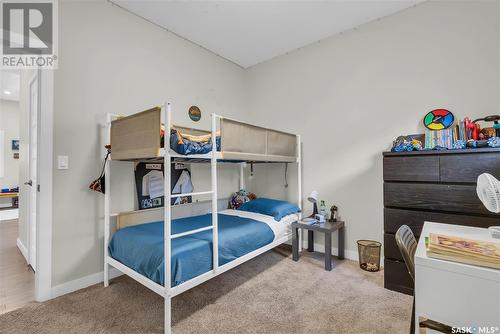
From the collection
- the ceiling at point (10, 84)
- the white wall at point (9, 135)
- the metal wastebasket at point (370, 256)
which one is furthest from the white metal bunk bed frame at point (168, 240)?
the white wall at point (9, 135)

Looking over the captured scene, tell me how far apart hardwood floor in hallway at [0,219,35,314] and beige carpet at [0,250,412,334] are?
23cm

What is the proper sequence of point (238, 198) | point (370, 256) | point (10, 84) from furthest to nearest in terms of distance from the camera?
point (10, 84), point (238, 198), point (370, 256)

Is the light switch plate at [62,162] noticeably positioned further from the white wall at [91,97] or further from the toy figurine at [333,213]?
the toy figurine at [333,213]

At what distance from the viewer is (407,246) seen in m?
1.42

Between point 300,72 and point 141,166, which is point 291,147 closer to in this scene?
point 300,72

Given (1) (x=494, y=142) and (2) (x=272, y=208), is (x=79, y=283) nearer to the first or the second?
(2) (x=272, y=208)

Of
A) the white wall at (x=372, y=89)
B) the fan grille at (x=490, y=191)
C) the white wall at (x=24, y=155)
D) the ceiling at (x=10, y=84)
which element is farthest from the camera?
the ceiling at (x=10, y=84)

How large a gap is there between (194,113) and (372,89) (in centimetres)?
234

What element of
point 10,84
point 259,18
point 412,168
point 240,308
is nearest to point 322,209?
point 412,168

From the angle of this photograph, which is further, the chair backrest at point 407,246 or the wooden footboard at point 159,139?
the wooden footboard at point 159,139

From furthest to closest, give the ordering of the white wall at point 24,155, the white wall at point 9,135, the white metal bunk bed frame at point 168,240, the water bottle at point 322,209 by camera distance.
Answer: the white wall at point 9,135 → the water bottle at point 322,209 → the white wall at point 24,155 → the white metal bunk bed frame at point 168,240

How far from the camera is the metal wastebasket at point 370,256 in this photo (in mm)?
2611

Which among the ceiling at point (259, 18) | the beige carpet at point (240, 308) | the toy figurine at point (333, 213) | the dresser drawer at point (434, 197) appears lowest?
the beige carpet at point (240, 308)

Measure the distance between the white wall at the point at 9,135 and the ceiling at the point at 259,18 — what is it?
225 inches
